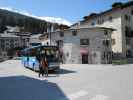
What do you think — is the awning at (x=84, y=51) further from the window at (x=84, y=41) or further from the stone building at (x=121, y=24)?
the stone building at (x=121, y=24)

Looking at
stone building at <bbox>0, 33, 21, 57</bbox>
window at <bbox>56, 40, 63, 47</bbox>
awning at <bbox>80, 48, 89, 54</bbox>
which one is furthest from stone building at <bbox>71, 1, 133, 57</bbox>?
stone building at <bbox>0, 33, 21, 57</bbox>

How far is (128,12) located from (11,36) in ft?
232

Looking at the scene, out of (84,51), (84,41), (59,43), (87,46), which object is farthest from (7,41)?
(87,46)

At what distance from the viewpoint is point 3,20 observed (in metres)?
138

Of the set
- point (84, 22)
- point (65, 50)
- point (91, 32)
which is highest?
point (84, 22)

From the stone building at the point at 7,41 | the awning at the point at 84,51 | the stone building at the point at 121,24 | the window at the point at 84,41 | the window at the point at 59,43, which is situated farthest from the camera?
the stone building at the point at 7,41

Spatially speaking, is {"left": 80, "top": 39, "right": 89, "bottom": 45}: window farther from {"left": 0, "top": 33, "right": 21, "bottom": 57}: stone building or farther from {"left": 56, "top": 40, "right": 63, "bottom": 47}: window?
{"left": 0, "top": 33, "right": 21, "bottom": 57}: stone building

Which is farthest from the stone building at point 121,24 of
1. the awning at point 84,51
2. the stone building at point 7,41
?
the stone building at point 7,41

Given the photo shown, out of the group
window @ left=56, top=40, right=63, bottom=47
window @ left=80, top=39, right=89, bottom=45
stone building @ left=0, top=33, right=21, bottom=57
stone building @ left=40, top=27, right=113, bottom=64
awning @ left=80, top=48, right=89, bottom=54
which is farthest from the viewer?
stone building @ left=0, top=33, right=21, bottom=57

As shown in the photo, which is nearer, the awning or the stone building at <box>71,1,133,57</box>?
the awning

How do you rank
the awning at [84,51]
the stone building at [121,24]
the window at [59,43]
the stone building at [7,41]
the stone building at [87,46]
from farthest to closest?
Result: the stone building at [7,41]
the window at [59,43]
the stone building at [121,24]
the awning at [84,51]
the stone building at [87,46]

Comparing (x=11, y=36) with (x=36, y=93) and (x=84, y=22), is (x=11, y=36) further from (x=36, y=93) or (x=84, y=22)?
(x=36, y=93)

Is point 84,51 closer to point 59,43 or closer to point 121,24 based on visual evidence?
point 59,43

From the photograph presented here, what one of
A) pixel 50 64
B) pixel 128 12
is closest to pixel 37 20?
pixel 128 12
